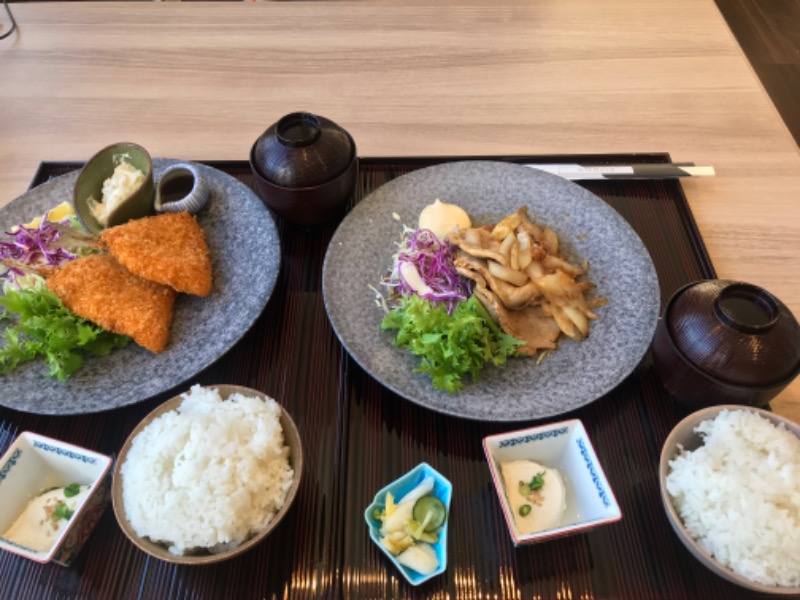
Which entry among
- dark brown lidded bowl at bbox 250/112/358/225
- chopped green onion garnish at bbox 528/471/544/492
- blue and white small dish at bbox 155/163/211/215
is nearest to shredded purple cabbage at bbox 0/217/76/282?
blue and white small dish at bbox 155/163/211/215

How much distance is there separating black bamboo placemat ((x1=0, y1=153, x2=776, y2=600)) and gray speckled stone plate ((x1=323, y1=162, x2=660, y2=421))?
93mm

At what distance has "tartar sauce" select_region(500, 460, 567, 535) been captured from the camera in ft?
3.94

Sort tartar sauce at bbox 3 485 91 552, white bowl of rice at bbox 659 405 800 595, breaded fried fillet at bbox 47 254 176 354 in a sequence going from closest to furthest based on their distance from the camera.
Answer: white bowl of rice at bbox 659 405 800 595 → tartar sauce at bbox 3 485 91 552 → breaded fried fillet at bbox 47 254 176 354

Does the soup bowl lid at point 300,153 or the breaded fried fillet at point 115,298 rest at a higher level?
the soup bowl lid at point 300,153

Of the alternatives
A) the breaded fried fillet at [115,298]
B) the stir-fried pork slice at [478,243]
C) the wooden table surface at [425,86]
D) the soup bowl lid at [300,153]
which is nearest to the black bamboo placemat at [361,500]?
the breaded fried fillet at [115,298]

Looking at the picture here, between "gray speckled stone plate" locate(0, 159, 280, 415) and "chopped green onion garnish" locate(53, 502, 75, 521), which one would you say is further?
"gray speckled stone plate" locate(0, 159, 280, 415)

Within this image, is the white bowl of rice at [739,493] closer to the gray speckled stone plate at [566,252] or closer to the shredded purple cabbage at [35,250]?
the gray speckled stone plate at [566,252]

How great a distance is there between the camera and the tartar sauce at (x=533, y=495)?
120 centimetres

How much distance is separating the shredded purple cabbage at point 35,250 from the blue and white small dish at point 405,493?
120cm

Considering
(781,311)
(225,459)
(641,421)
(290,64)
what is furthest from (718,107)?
(225,459)

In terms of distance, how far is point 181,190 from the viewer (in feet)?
6.05

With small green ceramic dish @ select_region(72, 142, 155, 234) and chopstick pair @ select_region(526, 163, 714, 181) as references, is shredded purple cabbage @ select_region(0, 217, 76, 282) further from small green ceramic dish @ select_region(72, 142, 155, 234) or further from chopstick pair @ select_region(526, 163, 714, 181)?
chopstick pair @ select_region(526, 163, 714, 181)

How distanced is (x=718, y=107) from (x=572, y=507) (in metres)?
1.86

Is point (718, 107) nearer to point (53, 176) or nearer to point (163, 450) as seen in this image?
point (163, 450)
